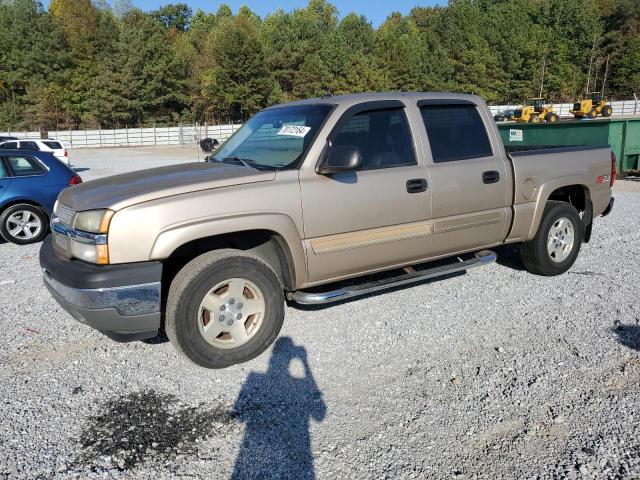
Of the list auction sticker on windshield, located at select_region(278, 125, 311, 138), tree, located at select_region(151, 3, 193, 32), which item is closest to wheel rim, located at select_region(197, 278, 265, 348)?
auction sticker on windshield, located at select_region(278, 125, 311, 138)

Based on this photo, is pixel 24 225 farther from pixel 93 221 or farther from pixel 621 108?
pixel 621 108

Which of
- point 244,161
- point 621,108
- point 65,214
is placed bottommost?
point 65,214

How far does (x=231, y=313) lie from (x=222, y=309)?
7cm

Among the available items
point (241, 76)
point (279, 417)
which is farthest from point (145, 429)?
point (241, 76)

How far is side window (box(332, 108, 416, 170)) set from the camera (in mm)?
4320

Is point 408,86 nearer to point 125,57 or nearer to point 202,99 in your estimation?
point 202,99

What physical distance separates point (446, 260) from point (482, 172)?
1.64 m

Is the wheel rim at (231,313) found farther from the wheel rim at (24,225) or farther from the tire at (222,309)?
the wheel rim at (24,225)

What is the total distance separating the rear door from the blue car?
6.31 meters

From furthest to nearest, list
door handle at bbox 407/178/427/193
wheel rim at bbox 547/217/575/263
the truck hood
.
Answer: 1. wheel rim at bbox 547/217/575/263
2. door handle at bbox 407/178/427/193
3. the truck hood

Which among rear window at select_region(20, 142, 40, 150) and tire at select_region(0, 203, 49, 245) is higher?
rear window at select_region(20, 142, 40, 150)

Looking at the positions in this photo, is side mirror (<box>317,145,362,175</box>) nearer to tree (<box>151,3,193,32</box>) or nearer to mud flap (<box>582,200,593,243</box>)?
mud flap (<box>582,200,593,243</box>)

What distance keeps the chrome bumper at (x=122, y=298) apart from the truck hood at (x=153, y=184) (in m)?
0.53

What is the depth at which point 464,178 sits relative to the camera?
4.71 m
